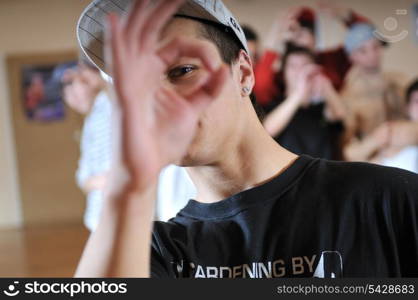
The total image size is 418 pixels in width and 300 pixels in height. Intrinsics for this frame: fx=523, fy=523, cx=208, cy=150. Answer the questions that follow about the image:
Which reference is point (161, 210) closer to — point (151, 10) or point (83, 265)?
point (83, 265)

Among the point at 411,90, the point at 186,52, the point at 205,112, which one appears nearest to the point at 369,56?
the point at 411,90

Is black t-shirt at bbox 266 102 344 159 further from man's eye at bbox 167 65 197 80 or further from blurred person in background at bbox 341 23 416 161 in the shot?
man's eye at bbox 167 65 197 80

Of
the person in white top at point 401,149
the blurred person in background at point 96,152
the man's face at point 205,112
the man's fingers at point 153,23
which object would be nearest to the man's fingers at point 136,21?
the man's fingers at point 153,23

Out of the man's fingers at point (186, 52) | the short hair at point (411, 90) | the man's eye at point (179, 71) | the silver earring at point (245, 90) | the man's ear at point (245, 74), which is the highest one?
the short hair at point (411, 90)

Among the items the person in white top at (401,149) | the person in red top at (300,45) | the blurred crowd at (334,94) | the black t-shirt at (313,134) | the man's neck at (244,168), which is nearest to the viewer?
the man's neck at (244,168)

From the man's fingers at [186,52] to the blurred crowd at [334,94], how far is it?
5.76 ft

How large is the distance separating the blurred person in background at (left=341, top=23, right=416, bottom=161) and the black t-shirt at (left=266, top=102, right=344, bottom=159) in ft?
0.86

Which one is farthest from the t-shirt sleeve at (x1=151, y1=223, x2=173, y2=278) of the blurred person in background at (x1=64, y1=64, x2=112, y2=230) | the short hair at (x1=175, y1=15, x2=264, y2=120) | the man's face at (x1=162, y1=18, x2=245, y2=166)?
the blurred person in background at (x1=64, y1=64, x2=112, y2=230)

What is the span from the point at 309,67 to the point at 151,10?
9.04 ft

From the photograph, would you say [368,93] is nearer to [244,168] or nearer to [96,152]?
[96,152]

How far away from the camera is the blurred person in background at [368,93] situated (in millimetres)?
3295

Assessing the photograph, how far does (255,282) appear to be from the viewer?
56 centimetres

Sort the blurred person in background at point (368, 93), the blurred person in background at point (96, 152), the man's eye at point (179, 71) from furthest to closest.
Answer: the blurred person in background at point (368, 93)
the blurred person in background at point (96, 152)
the man's eye at point (179, 71)

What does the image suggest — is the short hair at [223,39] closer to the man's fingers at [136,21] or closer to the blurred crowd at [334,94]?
the man's fingers at [136,21]
